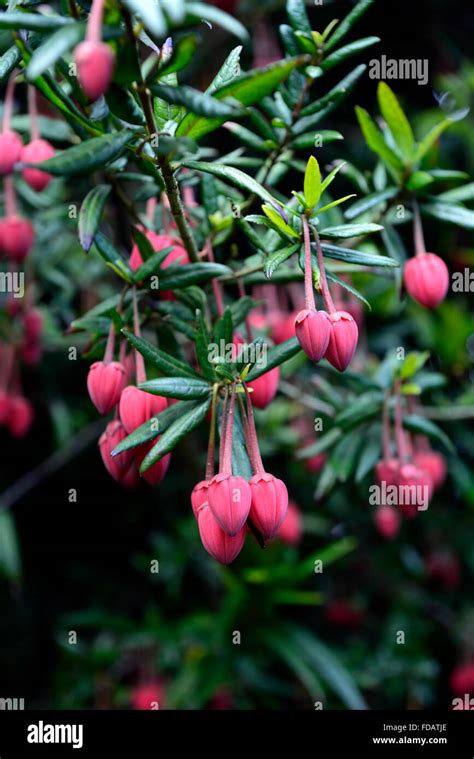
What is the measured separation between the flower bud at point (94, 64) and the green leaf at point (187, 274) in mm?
348

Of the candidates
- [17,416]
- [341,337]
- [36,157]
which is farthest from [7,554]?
[341,337]

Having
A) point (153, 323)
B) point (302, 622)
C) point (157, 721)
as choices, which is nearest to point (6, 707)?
point (157, 721)

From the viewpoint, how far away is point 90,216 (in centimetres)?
80

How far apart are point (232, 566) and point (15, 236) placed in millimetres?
880

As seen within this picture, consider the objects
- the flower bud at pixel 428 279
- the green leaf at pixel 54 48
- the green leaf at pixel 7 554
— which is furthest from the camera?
the green leaf at pixel 7 554

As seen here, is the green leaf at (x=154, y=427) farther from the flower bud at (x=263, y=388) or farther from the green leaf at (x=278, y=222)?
the green leaf at (x=278, y=222)

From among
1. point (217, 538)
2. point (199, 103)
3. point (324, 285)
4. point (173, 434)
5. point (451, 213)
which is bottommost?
point (217, 538)

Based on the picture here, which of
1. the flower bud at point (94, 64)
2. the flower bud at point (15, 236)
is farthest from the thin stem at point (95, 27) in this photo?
the flower bud at point (15, 236)

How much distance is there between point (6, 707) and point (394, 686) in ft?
3.06

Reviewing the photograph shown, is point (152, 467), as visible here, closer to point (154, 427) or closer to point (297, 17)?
point (154, 427)

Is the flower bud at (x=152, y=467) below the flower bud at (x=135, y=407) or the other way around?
below

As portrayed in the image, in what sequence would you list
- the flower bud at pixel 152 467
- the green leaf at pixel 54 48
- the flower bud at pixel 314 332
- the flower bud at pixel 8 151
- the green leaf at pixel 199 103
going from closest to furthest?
1. the green leaf at pixel 54 48
2. the green leaf at pixel 199 103
3. the flower bud at pixel 314 332
4. the flower bud at pixel 152 467
5. the flower bud at pixel 8 151

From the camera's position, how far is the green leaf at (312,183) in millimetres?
727

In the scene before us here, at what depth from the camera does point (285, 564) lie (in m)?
1.62
